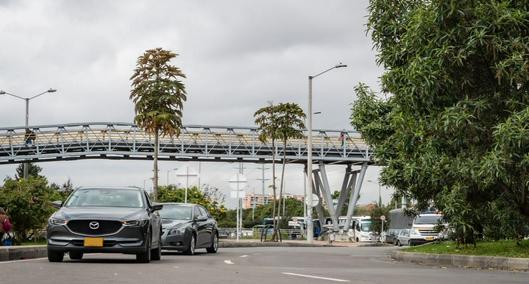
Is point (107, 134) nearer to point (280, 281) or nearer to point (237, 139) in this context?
point (237, 139)

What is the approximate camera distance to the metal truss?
63.7 m

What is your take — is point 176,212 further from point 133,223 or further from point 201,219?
point 133,223

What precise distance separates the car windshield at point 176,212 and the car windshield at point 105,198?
5.71 m

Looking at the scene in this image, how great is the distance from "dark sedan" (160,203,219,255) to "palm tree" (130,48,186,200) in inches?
505

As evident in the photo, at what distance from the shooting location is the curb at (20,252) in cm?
1735

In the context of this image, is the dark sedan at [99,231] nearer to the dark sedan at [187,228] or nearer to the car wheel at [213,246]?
the dark sedan at [187,228]

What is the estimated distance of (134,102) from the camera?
3719 centimetres

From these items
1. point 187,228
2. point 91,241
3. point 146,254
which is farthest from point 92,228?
point 187,228

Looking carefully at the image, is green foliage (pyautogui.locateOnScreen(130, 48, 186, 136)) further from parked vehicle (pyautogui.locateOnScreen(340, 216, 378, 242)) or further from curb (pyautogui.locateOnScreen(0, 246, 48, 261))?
parked vehicle (pyautogui.locateOnScreen(340, 216, 378, 242))

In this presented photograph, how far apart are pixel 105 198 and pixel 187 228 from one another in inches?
217

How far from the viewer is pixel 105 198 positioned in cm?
1631

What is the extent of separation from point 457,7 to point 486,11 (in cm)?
58

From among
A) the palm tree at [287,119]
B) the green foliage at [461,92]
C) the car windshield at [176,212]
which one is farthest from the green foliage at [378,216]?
the green foliage at [461,92]

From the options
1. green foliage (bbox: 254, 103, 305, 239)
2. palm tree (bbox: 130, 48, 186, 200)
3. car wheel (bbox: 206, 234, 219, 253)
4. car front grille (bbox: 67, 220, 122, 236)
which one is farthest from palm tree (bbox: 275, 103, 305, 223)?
car front grille (bbox: 67, 220, 122, 236)
